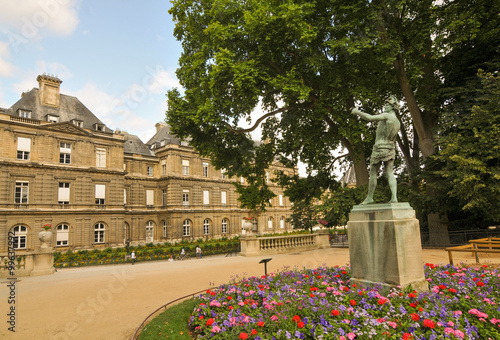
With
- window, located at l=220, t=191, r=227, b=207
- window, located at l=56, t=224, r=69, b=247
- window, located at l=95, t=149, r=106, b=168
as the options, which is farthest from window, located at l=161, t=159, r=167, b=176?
window, located at l=56, t=224, r=69, b=247

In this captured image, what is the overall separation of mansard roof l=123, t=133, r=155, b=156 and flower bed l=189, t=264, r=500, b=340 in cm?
3673

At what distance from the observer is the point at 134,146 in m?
40.7

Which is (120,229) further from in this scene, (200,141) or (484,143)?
(484,143)

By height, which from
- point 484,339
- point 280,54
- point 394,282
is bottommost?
point 484,339

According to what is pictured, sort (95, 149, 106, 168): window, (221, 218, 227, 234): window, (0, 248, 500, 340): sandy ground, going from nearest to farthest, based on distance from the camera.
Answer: (0, 248, 500, 340): sandy ground
(95, 149, 106, 168): window
(221, 218, 227, 234): window

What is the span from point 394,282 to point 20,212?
32.4m

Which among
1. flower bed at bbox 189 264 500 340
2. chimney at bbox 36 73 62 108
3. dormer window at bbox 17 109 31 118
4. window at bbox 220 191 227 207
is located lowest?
flower bed at bbox 189 264 500 340

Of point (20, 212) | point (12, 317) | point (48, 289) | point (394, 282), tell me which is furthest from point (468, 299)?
point (20, 212)

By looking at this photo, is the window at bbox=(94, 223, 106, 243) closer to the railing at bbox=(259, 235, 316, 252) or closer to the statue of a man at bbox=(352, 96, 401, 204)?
the railing at bbox=(259, 235, 316, 252)

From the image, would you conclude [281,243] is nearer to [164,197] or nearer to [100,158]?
[100,158]

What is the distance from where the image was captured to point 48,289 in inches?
413

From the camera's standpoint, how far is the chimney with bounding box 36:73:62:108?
31.4 meters

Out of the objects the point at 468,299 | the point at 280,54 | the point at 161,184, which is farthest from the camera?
the point at 161,184

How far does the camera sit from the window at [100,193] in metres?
32.6
